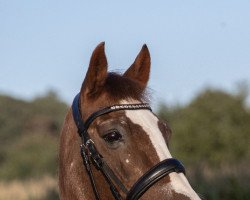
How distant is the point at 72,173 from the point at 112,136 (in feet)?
1.41

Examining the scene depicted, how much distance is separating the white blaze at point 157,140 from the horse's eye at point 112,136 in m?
0.13

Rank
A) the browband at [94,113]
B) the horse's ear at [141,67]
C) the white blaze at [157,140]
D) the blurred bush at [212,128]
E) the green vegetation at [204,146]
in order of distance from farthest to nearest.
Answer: the blurred bush at [212,128] < the green vegetation at [204,146] < the horse's ear at [141,67] < the browband at [94,113] < the white blaze at [157,140]

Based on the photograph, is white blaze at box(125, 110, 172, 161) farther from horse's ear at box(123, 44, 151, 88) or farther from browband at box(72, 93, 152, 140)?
horse's ear at box(123, 44, 151, 88)

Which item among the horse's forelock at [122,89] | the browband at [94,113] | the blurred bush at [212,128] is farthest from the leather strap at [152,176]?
the blurred bush at [212,128]

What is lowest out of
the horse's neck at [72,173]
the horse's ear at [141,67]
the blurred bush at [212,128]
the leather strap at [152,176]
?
the blurred bush at [212,128]

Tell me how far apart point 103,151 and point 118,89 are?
1.43ft

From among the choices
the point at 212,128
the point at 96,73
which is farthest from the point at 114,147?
the point at 212,128

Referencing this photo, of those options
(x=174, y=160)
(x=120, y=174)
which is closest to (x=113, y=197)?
(x=120, y=174)

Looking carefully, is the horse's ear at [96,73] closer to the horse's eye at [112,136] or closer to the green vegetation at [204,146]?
the horse's eye at [112,136]

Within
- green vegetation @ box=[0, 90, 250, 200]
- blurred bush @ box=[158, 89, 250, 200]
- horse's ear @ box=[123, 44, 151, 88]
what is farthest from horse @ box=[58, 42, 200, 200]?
blurred bush @ box=[158, 89, 250, 200]

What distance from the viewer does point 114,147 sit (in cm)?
371

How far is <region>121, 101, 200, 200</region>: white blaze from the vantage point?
342 cm

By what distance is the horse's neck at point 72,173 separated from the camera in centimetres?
385

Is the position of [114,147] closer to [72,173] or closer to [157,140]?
[157,140]
